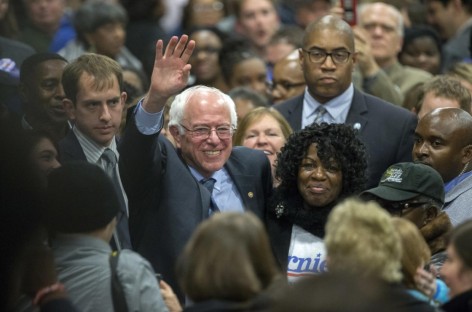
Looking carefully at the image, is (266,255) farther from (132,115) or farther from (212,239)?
(132,115)

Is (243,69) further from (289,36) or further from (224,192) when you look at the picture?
(224,192)

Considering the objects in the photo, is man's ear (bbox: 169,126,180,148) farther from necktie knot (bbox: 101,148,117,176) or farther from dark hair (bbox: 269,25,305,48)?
dark hair (bbox: 269,25,305,48)

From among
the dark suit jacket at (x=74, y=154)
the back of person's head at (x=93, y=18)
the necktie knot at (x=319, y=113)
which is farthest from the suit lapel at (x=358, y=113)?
the back of person's head at (x=93, y=18)

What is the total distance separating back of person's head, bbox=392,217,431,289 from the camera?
5.62m

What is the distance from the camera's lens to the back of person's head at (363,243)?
5.17 metres

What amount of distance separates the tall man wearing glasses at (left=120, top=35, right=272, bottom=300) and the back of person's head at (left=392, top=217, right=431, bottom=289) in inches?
54.4

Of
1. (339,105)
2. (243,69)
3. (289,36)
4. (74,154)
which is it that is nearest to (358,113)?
(339,105)

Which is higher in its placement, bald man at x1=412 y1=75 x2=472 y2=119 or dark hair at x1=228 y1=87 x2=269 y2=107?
bald man at x1=412 y1=75 x2=472 y2=119

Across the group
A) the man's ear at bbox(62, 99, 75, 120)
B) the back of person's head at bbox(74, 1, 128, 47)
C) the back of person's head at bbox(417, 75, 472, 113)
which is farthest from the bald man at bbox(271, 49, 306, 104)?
the man's ear at bbox(62, 99, 75, 120)

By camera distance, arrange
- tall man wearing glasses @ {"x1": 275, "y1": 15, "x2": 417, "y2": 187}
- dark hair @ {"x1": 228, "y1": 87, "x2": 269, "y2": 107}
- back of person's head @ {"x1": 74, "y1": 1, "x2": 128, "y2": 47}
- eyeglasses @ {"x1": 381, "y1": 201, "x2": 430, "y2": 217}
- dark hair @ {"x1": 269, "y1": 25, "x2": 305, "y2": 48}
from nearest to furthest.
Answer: eyeglasses @ {"x1": 381, "y1": 201, "x2": 430, "y2": 217} → tall man wearing glasses @ {"x1": 275, "y1": 15, "x2": 417, "y2": 187} → dark hair @ {"x1": 228, "y1": 87, "x2": 269, "y2": 107} → back of person's head @ {"x1": 74, "y1": 1, "x2": 128, "y2": 47} → dark hair @ {"x1": 269, "y1": 25, "x2": 305, "y2": 48}

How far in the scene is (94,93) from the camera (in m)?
6.90

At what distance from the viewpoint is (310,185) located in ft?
22.5

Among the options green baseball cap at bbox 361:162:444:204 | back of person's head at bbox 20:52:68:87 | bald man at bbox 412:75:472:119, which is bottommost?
green baseball cap at bbox 361:162:444:204

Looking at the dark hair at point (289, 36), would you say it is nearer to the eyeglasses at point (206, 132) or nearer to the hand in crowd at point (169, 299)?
the eyeglasses at point (206, 132)
